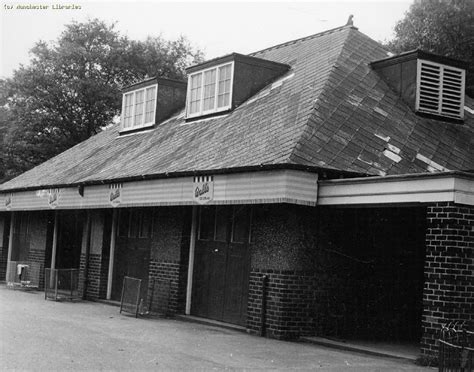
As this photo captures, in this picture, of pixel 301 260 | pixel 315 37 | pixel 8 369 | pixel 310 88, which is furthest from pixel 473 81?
pixel 8 369

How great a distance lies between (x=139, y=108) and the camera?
21594mm

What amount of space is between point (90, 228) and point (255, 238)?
7.83 m

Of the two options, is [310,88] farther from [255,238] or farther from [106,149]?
[106,149]

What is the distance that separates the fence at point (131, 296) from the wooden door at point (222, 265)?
4.13ft

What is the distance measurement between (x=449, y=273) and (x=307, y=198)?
9.13 feet

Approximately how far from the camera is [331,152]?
12289 mm

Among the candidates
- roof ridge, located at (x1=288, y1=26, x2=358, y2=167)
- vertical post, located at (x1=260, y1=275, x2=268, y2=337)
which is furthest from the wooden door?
roof ridge, located at (x1=288, y1=26, x2=358, y2=167)

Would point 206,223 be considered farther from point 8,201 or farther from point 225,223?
point 8,201

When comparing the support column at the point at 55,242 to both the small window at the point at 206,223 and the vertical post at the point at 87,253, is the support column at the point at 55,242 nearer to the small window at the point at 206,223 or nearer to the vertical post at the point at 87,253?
the vertical post at the point at 87,253

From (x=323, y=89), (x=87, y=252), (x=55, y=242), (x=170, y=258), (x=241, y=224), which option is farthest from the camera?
(x=55, y=242)

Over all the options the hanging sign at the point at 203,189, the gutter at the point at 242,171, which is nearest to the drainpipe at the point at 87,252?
the gutter at the point at 242,171

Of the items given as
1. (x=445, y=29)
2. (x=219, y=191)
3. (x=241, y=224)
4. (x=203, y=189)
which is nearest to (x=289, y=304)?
(x=241, y=224)

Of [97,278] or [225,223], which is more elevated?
[225,223]

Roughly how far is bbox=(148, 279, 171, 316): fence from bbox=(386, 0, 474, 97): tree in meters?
13.8
